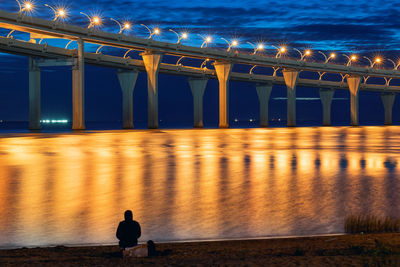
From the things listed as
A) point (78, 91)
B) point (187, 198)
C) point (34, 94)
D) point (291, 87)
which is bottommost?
point (187, 198)

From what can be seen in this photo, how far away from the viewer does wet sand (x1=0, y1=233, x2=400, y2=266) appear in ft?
20.6

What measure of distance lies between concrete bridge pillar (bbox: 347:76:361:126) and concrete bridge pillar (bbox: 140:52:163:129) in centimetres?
5802

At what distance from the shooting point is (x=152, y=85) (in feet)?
260

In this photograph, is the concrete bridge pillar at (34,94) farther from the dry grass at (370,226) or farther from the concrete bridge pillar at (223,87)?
the dry grass at (370,226)

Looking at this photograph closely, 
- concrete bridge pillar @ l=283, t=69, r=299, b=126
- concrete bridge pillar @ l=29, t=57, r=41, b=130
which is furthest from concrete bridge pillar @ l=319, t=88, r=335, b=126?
concrete bridge pillar @ l=29, t=57, r=41, b=130

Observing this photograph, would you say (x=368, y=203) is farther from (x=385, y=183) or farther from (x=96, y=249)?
(x=96, y=249)

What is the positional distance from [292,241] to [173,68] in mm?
85489

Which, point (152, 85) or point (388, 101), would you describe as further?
point (388, 101)

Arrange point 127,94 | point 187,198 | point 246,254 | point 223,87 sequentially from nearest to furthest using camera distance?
point 246,254
point 187,198
point 127,94
point 223,87

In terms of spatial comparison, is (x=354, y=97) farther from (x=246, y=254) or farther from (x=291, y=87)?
(x=246, y=254)

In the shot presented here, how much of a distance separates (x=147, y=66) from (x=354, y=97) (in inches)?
2385

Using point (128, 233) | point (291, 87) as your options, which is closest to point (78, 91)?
point (291, 87)

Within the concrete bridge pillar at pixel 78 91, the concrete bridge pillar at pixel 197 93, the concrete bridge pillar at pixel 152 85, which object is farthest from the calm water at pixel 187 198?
the concrete bridge pillar at pixel 197 93

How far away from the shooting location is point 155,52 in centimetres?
7956
